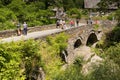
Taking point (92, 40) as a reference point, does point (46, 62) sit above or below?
above

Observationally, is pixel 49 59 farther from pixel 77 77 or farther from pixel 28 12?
pixel 28 12

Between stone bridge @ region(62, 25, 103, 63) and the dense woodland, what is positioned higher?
the dense woodland

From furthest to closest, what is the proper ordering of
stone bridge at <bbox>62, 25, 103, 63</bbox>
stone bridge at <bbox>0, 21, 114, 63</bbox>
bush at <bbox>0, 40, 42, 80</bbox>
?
stone bridge at <bbox>62, 25, 103, 63</bbox> < stone bridge at <bbox>0, 21, 114, 63</bbox> < bush at <bbox>0, 40, 42, 80</bbox>

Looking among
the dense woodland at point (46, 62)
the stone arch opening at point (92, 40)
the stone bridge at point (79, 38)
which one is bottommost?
the stone arch opening at point (92, 40)

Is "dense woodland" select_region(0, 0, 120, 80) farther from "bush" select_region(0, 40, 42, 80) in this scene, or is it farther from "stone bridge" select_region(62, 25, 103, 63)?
"stone bridge" select_region(62, 25, 103, 63)

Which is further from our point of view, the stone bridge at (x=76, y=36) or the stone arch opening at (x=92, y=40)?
the stone arch opening at (x=92, y=40)

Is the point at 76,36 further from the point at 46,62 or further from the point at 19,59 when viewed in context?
the point at 19,59

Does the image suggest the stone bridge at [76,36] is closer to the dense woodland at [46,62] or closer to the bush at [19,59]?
the dense woodland at [46,62]

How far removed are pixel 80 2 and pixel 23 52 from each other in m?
62.3

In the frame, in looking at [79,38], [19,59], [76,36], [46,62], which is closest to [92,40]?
[79,38]

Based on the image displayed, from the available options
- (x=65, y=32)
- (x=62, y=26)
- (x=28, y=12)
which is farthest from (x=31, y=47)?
(x=28, y=12)

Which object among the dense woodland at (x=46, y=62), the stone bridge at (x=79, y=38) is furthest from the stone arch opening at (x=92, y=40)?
the dense woodland at (x=46, y=62)

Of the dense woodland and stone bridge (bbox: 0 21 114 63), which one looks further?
stone bridge (bbox: 0 21 114 63)

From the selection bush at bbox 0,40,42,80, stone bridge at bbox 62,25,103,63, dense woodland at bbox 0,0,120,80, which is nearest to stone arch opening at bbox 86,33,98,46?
stone bridge at bbox 62,25,103,63
